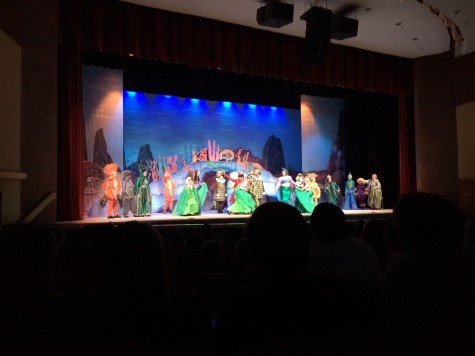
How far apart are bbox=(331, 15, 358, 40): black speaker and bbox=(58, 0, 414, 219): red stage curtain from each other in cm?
155

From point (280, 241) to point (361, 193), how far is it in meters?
9.91

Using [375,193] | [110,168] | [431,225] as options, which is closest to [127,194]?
[110,168]

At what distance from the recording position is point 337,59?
930 cm

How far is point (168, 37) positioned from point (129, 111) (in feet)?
6.04

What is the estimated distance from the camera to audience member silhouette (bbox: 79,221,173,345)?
1.06 meters

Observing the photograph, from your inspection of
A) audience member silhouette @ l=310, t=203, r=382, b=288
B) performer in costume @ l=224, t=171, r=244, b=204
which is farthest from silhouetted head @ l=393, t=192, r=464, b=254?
performer in costume @ l=224, t=171, r=244, b=204

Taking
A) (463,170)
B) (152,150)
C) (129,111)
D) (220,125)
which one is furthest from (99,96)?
(463,170)

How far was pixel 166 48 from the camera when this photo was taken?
7504mm

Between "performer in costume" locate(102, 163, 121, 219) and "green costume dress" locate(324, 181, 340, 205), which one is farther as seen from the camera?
"green costume dress" locate(324, 181, 340, 205)

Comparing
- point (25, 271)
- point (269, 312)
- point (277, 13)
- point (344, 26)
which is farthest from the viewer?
point (344, 26)

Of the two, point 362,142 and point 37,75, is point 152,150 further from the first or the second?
point 362,142

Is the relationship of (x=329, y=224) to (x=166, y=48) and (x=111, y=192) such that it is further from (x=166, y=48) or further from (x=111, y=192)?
(x=111, y=192)

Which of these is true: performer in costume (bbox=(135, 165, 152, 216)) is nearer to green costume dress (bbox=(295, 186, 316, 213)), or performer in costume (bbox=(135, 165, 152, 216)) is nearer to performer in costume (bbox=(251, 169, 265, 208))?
performer in costume (bbox=(251, 169, 265, 208))

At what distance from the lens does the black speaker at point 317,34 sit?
671cm
